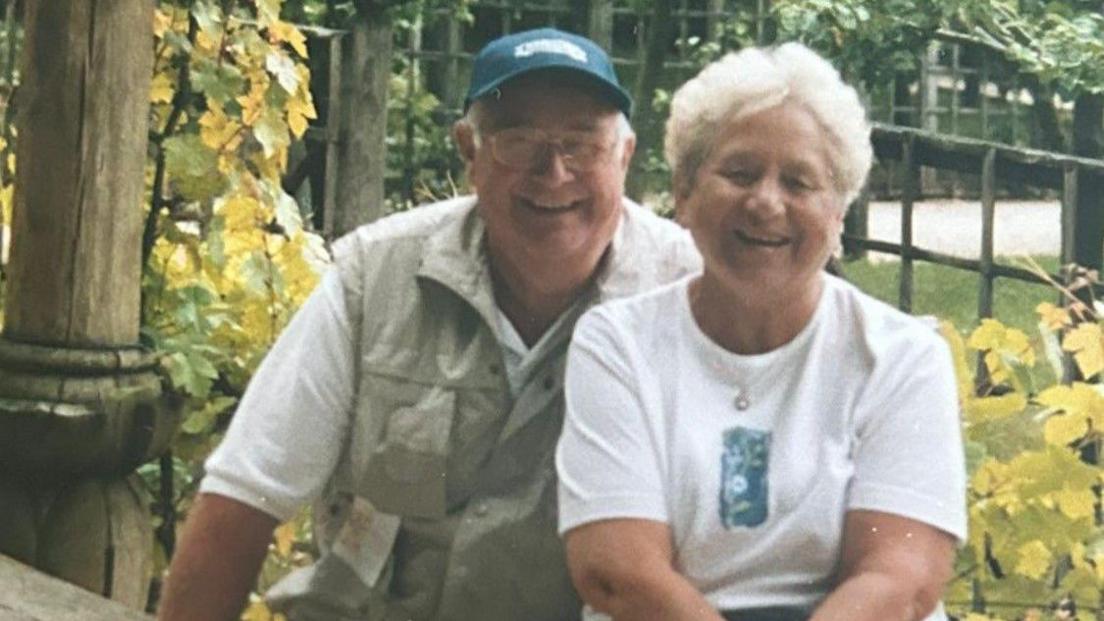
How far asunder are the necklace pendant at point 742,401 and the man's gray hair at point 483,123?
29cm

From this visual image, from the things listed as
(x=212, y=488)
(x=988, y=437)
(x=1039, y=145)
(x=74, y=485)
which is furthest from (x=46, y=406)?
(x=1039, y=145)

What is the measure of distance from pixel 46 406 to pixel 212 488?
65 cm

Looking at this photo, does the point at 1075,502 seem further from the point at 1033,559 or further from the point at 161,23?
the point at 161,23

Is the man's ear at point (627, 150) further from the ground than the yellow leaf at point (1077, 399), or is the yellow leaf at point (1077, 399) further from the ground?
the man's ear at point (627, 150)

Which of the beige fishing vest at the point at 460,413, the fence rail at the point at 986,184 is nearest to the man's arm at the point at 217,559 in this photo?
the beige fishing vest at the point at 460,413

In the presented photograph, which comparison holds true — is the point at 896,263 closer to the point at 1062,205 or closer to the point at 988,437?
the point at 1062,205

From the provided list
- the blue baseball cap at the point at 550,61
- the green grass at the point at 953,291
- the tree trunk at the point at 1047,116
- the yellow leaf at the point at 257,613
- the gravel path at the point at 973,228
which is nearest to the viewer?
the blue baseball cap at the point at 550,61

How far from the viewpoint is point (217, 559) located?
231 centimetres

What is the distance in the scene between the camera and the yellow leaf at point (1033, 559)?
2604mm

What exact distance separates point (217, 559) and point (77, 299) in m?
0.65

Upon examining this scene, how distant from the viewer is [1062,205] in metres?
3.37

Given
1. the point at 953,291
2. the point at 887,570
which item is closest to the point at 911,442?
the point at 887,570

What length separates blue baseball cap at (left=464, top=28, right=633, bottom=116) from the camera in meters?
2.12

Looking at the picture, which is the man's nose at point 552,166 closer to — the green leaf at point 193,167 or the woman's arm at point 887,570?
the woman's arm at point 887,570
